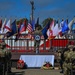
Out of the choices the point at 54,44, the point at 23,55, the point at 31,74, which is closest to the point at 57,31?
the point at 54,44

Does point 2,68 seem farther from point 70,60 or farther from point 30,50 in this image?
point 30,50

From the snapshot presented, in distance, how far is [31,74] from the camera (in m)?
19.4

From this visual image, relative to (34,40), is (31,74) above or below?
below

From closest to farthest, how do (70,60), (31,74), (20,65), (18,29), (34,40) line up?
1. (70,60)
2. (31,74)
3. (20,65)
4. (34,40)
5. (18,29)

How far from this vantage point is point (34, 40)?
25891 mm

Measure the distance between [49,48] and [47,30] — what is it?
305 cm

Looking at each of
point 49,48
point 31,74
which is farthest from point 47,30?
point 31,74

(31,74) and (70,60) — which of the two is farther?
(31,74)

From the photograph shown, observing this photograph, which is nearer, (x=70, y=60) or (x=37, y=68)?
(x=70, y=60)

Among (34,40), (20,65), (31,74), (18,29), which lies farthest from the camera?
(18,29)

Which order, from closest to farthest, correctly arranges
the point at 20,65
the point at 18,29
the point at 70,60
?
the point at 70,60, the point at 20,65, the point at 18,29

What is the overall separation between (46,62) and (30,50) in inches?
Result: 127

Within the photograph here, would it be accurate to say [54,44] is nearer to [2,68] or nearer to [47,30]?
[47,30]

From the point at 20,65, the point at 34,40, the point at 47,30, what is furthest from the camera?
the point at 47,30
